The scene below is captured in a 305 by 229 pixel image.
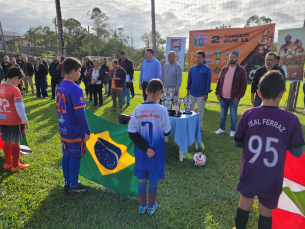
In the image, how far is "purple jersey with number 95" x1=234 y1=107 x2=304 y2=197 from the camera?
1786 millimetres

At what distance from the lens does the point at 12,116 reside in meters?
3.38

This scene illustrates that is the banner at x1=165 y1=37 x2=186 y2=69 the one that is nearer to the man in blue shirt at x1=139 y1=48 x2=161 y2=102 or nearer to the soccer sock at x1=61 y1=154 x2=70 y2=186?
the man in blue shirt at x1=139 y1=48 x2=161 y2=102

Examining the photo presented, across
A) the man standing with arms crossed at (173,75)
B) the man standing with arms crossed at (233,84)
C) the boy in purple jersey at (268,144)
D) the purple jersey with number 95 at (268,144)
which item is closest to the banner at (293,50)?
the man standing with arms crossed at (233,84)

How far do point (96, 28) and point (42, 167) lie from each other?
5674 cm

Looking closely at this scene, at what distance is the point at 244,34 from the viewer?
9.08 m

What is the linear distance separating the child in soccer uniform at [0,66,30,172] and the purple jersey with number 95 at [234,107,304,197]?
332 cm

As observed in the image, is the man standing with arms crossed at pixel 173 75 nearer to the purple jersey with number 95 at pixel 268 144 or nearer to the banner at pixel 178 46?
the banner at pixel 178 46

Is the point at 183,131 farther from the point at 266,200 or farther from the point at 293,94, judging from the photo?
the point at 293,94

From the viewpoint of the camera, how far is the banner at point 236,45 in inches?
345

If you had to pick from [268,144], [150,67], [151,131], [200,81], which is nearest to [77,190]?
[151,131]

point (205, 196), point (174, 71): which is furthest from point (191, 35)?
point (205, 196)

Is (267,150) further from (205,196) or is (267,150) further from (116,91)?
(116,91)

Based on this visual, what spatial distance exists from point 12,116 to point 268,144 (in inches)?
148

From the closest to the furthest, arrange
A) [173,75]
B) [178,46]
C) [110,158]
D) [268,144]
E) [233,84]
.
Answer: [268,144] < [110,158] < [233,84] < [173,75] < [178,46]
